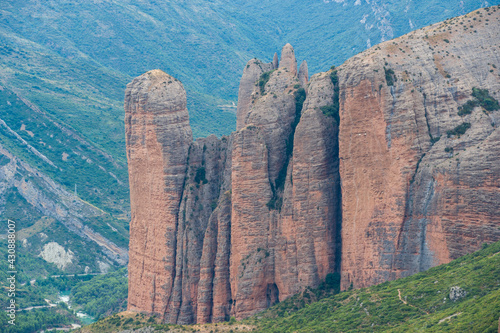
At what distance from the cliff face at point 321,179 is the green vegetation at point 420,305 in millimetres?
2212

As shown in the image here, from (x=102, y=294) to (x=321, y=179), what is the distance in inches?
2210

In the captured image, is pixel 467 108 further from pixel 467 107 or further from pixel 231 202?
pixel 231 202

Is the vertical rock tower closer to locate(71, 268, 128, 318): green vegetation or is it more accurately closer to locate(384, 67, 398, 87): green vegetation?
locate(384, 67, 398, 87): green vegetation

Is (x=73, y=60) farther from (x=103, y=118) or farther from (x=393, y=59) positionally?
(x=393, y=59)

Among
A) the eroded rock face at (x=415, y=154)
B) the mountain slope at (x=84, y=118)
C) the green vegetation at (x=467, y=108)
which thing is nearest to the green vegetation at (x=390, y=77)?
the eroded rock face at (x=415, y=154)

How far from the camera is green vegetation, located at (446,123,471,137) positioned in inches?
2393

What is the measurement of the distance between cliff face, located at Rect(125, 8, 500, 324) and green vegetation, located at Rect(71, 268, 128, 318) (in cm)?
3067

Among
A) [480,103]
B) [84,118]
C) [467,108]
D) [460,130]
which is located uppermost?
[84,118]

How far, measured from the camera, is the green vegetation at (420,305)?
164 feet

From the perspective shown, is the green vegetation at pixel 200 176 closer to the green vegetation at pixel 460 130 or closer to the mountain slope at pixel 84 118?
the green vegetation at pixel 460 130

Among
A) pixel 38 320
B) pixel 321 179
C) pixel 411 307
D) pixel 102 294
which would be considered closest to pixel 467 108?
pixel 321 179

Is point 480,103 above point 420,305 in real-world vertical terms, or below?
above

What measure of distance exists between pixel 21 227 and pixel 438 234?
88385 mm

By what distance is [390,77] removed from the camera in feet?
206
